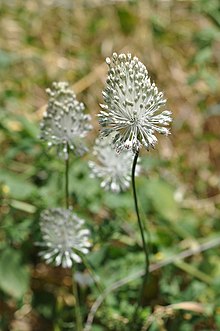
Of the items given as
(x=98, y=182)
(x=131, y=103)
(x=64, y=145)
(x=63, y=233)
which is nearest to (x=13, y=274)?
(x=98, y=182)

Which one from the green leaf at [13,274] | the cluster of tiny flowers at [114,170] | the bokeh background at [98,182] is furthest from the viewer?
the green leaf at [13,274]

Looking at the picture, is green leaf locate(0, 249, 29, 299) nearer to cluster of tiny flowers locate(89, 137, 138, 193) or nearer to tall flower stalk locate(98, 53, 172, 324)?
cluster of tiny flowers locate(89, 137, 138, 193)

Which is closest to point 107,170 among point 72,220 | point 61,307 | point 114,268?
point 72,220

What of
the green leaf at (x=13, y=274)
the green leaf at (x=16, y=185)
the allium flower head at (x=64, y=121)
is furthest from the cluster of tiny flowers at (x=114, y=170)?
the green leaf at (x=13, y=274)

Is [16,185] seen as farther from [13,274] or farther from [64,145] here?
[64,145]

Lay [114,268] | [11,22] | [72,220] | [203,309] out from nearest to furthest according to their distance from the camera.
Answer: [72,220], [203,309], [114,268], [11,22]

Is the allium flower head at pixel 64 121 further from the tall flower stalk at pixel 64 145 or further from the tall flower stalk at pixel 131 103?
the tall flower stalk at pixel 131 103

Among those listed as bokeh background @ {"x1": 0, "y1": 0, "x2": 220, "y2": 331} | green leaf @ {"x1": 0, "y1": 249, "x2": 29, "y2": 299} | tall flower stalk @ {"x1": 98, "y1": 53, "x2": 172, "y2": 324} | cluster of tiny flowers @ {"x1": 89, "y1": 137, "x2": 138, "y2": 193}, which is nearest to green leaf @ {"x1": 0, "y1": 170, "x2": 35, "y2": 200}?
bokeh background @ {"x1": 0, "y1": 0, "x2": 220, "y2": 331}

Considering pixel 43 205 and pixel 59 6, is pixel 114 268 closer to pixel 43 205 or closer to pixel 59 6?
pixel 43 205
